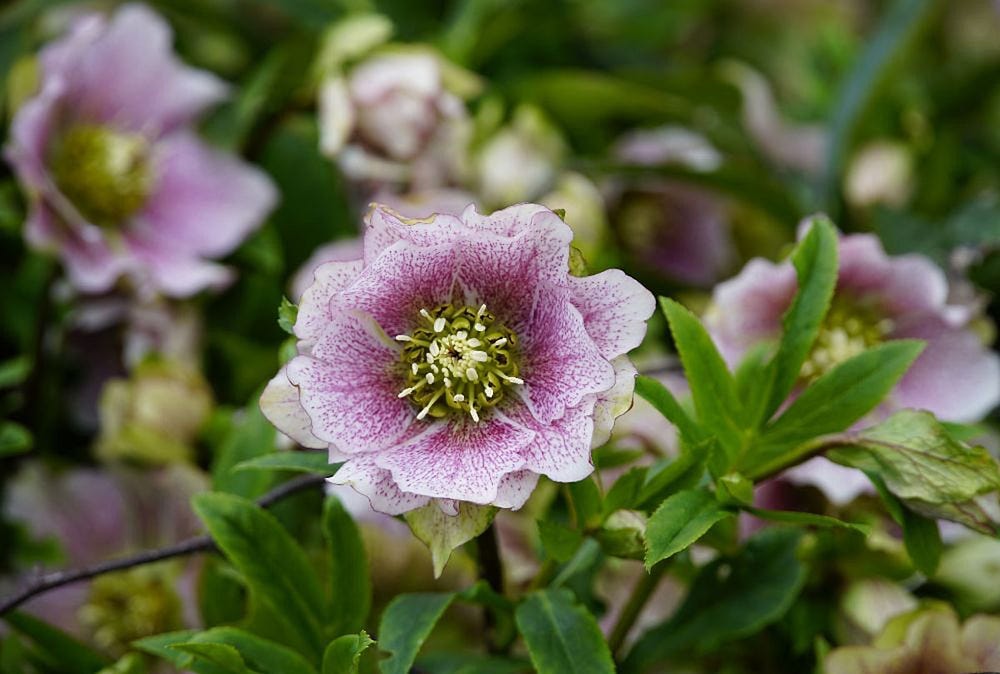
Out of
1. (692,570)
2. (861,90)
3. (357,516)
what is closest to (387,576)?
(357,516)

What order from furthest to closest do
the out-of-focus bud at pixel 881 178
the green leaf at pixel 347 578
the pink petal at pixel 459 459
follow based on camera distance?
1. the out-of-focus bud at pixel 881 178
2. the green leaf at pixel 347 578
3. the pink petal at pixel 459 459

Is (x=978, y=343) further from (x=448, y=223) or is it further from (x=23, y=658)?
(x=23, y=658)


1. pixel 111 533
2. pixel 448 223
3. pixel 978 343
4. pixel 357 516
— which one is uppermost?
pixel 448 223

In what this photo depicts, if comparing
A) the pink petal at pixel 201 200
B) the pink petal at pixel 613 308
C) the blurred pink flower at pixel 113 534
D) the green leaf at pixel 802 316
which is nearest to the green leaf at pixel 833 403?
the green leaf at pixel 802 316

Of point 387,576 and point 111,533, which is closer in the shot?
point 387,576

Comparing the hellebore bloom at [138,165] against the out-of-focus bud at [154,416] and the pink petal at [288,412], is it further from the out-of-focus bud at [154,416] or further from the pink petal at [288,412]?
the pink petal at [288,412]

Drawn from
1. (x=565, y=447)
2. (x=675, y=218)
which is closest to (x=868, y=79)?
(x=675, y=218)
